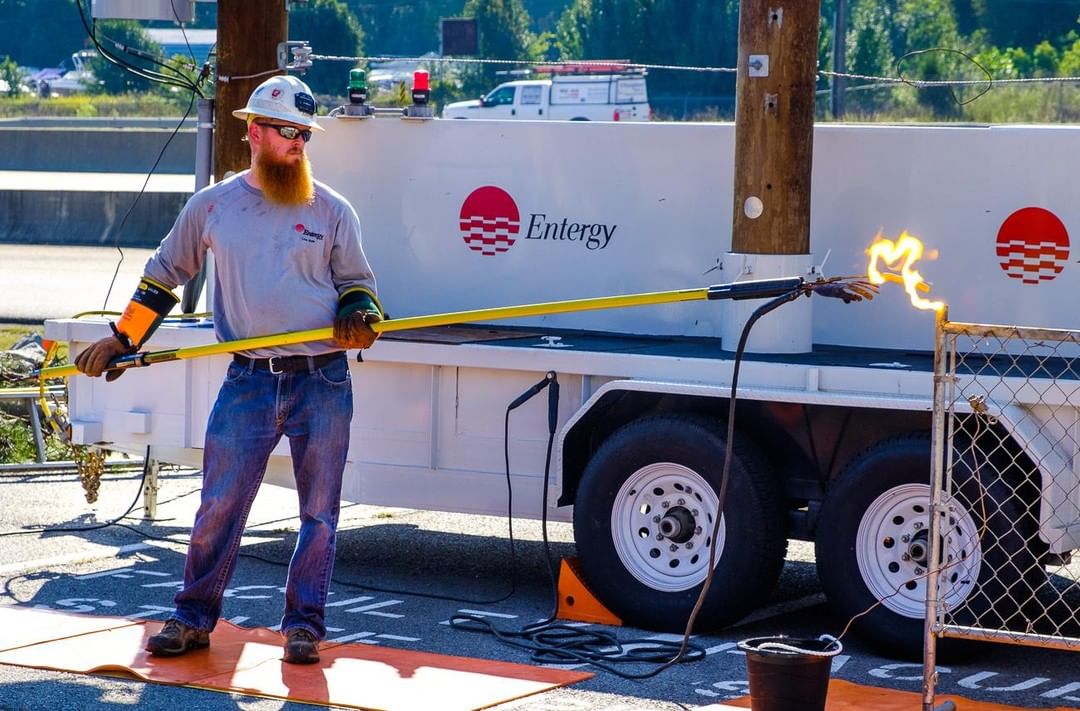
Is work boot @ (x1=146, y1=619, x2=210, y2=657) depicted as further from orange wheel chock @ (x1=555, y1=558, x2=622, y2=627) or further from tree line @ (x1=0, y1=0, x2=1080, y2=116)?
tree line @ (x1=0, y1=0, x2=1080, y2=116)

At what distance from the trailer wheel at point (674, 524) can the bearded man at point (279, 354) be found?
1373 millimetres

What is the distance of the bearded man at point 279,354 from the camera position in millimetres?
6812

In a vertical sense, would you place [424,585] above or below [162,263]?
below

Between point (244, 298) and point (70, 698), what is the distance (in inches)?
64.4

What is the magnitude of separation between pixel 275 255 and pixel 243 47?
3.37 meters

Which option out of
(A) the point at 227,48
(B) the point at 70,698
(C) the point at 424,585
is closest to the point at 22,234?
(A) the point at 227,48

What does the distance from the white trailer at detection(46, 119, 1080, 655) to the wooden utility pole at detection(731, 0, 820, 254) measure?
193 mm

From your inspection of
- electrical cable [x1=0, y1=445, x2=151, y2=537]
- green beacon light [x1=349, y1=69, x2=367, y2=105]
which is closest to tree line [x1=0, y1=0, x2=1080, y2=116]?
green beacon light [x1=349, y1=69, x2=367, y2=105]

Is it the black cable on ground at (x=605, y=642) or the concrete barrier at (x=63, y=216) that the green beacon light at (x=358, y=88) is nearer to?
the black cable on ground at (x=605, y=642)

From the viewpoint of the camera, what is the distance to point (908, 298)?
8586 millimetres

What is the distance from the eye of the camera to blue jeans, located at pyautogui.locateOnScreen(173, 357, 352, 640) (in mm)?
6863

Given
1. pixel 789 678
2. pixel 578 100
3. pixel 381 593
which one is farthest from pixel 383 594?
pixel 578 100

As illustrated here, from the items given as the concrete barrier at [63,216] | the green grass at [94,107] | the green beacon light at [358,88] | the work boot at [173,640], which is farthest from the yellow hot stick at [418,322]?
the green grass at [94,107]

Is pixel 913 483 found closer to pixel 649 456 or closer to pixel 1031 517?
pixel 1031 517
